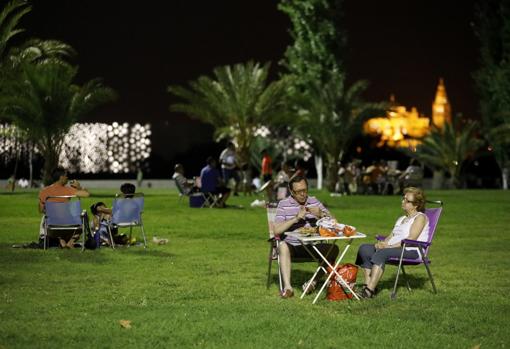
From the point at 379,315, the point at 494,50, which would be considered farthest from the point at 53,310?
the point at 494,50

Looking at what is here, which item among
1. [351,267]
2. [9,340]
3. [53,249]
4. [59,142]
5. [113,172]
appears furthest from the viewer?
[113,172]

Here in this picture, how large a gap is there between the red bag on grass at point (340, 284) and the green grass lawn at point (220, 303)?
7.9 inches

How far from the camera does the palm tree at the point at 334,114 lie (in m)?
42.4

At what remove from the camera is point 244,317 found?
8.04 meters

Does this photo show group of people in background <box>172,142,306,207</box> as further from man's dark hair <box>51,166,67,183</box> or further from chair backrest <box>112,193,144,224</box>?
man's dark hair <box>51,166,67,183</box>

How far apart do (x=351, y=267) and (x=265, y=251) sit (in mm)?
4774

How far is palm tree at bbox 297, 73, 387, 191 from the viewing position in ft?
139

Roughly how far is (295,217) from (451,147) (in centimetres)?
4311

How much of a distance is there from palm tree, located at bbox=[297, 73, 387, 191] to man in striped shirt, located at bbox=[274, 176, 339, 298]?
31.9m

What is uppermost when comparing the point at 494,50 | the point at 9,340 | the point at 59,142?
the point at 494,50

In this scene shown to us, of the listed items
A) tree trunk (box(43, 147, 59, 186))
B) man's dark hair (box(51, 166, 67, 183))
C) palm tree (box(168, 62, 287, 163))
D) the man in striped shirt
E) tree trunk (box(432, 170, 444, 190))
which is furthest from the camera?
tree trunk (box(432, 170, 444, 190))

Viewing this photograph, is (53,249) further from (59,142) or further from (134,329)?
(59,142)

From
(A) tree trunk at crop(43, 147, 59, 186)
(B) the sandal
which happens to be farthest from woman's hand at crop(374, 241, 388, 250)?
(A) tree trunk at crop(43, 147, 59, 186)

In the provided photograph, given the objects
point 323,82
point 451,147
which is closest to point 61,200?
point 323,82
